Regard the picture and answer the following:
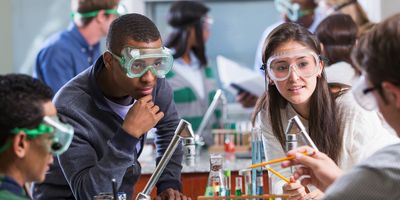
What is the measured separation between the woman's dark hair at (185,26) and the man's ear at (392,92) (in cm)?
330

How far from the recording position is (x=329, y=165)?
2363 mm

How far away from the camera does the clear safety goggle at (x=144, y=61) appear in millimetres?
2885

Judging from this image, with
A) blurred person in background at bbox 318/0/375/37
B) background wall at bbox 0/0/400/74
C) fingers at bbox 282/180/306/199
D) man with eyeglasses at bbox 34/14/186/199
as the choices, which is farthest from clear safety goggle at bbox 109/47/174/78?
background wall at bbox 0/0/400/74

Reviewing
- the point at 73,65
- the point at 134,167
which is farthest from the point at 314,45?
the point at 73,65

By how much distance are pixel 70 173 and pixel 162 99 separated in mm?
535

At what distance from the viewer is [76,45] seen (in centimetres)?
494

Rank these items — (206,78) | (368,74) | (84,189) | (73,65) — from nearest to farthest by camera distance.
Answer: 1. (368,74)
2. (84,189)
3. (73,65)
4. (206,78)

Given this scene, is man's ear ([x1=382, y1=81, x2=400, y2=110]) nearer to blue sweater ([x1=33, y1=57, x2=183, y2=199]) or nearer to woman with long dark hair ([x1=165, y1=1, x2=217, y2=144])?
blue sweater ([x1=33, y1=57, x2=183, y2=199])

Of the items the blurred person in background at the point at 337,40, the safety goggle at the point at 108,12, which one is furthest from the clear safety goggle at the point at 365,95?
the safety goggle at the point at 108,12

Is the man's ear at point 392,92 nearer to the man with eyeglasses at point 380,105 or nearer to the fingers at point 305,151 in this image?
the man with eyeglasses at point 380,105

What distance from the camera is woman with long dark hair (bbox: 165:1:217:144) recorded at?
17.2 ft

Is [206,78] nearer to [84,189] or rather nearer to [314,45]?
[314,45]

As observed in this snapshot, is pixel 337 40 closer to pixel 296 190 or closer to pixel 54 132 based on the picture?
pixel 296 190

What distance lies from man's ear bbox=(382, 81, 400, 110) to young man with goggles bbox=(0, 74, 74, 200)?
32.3 inches
